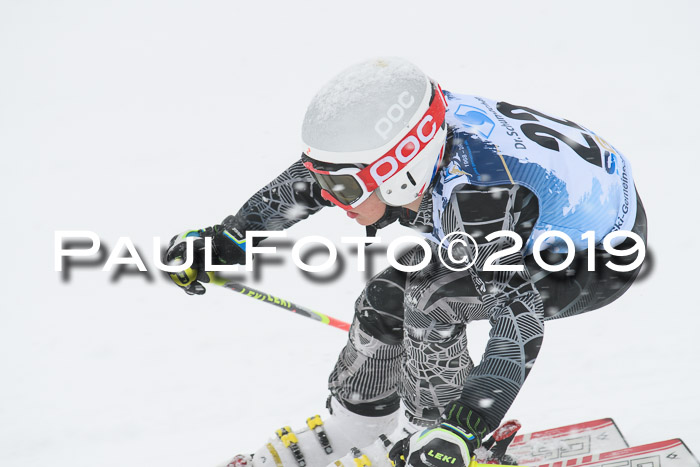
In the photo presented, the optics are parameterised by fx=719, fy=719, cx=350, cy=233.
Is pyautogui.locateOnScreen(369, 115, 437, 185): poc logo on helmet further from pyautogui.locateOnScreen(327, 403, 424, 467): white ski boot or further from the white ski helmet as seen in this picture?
pyautogui.locateOnScreen(327, 403, 424, 467): white ski boot

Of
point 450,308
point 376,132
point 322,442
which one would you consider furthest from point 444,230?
point 322,442

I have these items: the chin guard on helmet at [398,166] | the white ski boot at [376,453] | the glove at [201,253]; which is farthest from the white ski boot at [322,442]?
the chin guard on helmet at [398,166]

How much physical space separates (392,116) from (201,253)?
1.48 m

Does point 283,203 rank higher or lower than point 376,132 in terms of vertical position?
lower

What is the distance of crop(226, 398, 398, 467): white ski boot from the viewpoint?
3.42m

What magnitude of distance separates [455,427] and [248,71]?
6.86m

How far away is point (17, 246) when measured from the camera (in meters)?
6.02

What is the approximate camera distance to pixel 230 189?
669 centimetres

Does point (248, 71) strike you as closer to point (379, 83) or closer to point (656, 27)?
point (656, 27)

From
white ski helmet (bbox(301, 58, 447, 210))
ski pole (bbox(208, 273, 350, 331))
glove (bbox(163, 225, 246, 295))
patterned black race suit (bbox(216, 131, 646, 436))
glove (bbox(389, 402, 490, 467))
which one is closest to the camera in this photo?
glove (bbox(389, 402, 490, 467))

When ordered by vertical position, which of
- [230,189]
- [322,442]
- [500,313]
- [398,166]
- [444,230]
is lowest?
[230,189]

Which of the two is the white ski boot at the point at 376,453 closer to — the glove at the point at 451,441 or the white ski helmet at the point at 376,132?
the glove at the point at 451,441

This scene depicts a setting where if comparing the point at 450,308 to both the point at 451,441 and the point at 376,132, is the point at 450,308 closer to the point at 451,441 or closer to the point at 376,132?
the point at 451,441

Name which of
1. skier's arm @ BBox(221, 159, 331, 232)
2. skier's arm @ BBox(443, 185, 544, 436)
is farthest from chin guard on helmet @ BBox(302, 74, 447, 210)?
skier's arm @ BBox(221, 159, 331, 232)
